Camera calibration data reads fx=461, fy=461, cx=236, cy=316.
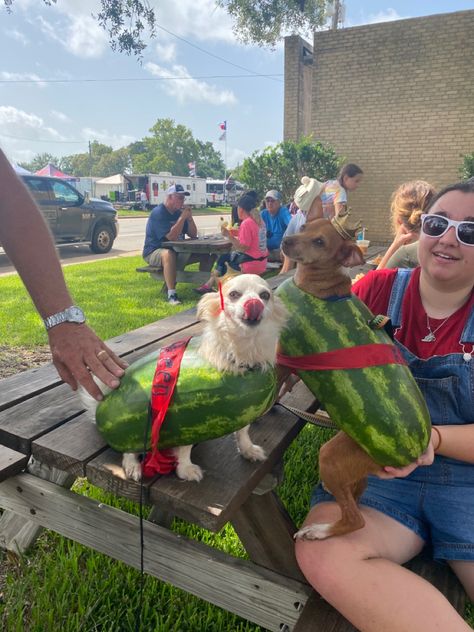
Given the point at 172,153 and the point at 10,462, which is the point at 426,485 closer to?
the point at 10,462

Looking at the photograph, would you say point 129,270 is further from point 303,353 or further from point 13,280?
point 303,353

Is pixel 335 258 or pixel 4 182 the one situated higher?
pixel 4 182

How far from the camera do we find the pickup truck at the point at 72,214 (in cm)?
1214

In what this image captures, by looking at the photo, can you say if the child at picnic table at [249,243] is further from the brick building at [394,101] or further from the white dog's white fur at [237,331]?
the brick building at [394,101]

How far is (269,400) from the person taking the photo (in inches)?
57.6

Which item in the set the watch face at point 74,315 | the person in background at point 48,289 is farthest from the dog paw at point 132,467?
the watch face at point 74,315

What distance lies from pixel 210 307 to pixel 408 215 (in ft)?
9.35

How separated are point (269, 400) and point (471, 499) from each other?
30.9 inches

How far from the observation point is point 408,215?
380 cm

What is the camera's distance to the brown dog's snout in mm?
1368

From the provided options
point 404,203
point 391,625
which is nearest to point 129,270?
point 404,203

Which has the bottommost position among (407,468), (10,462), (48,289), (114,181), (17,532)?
(17,532)

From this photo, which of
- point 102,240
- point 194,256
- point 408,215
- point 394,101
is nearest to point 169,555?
point 408,215

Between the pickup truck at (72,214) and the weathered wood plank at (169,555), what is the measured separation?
36.5ft
